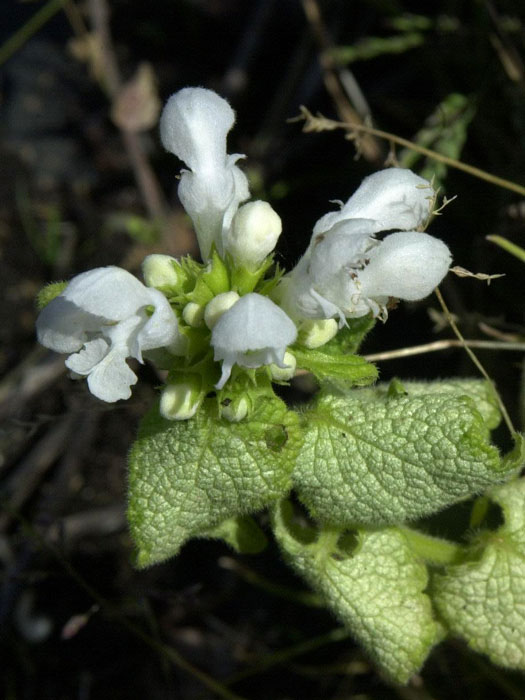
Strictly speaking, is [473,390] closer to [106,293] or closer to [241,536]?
[241,536]

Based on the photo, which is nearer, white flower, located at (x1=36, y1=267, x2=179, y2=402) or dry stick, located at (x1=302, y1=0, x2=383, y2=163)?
white flower, located at (x1=36, y1=267, x2=179, y2=402)

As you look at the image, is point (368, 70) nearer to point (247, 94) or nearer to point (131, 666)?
point (247, 94)

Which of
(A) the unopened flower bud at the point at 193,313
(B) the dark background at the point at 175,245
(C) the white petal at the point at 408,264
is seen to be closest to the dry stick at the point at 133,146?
(B) the dark background at the point at 175,245

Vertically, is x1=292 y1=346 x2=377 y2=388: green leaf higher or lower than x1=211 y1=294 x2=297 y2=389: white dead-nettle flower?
lower

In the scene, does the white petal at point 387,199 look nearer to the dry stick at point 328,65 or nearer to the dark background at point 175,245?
the dark background at point 175,245

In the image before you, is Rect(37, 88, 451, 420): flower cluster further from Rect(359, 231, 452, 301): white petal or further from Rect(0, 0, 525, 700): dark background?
Rect(0, 0, 525, 700): dark background

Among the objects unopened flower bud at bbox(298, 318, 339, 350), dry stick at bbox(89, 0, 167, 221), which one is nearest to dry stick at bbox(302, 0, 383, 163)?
dry stick at bbox(89, 0, 167, 221)

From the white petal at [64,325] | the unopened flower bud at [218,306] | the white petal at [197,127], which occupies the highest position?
the white petal at [197,127]
